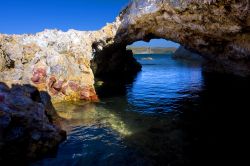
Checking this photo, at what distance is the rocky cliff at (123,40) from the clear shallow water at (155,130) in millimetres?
3255

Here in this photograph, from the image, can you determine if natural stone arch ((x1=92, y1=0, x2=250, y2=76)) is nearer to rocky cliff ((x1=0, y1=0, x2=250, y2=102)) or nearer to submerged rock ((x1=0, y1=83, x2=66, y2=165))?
rocky cliff ((x1=0, y1=0, x2=250, y2=102))

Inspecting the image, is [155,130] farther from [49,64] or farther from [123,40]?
[123,40]

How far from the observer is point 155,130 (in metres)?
14.9

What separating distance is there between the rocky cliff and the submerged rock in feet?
15.8

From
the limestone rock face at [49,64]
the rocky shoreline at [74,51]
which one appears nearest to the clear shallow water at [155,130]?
the rocky shoreline at [74,51]

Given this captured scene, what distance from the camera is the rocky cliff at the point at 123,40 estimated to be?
1781 cm

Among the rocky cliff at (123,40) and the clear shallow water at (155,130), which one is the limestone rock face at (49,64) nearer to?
the rocky cliff at (123,40)

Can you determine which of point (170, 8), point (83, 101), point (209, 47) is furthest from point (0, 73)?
point (209, 47)

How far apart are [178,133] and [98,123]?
5210 millimetres

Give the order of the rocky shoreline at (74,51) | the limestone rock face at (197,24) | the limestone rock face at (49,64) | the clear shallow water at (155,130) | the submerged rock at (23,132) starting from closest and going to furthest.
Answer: the submerged rock at (23,132) → the clear shallow water at (155,130) → the rocky shoreline at (74,51) → the limestone rock face at (197,24) → the limestone rock face at (49,64)

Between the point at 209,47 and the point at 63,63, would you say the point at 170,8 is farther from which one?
the point at 63,63

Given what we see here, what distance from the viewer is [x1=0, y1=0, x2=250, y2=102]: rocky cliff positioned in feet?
58.4

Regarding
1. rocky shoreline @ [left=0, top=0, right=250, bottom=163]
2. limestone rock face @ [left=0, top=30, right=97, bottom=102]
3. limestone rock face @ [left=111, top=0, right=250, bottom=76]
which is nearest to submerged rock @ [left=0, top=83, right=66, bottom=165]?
rocky shoreline @ [left=0, top=0, right=250, bottom=163]

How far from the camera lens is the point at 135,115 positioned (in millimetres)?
18344
